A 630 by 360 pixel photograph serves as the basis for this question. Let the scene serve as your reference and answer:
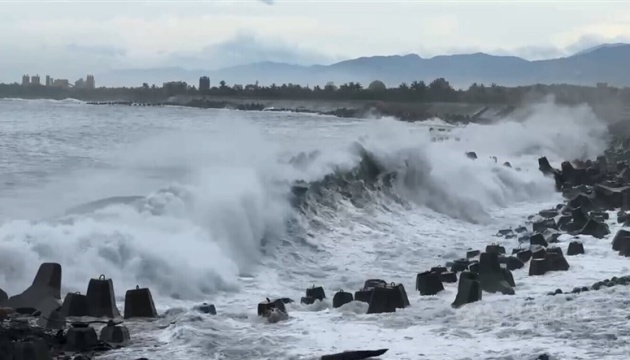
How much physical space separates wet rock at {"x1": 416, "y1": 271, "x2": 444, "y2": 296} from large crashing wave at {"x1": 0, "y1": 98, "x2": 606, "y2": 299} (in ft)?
9.15

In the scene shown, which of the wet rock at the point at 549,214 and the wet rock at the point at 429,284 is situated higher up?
the wet rock at the point at 429,284

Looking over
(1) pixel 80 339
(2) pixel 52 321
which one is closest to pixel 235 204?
(2) pixel 52 321

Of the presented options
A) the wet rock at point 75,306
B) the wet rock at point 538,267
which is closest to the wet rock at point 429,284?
the wet rock at point 538,267

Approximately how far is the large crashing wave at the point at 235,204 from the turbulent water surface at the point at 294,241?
4 centimetres

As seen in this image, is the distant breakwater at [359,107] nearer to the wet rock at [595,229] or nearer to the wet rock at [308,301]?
the wet rock at [595,229]

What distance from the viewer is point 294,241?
18.9 m

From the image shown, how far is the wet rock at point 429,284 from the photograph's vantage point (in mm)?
13211

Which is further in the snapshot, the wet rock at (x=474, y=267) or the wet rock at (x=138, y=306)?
the wet rock at (x=474, y=267)

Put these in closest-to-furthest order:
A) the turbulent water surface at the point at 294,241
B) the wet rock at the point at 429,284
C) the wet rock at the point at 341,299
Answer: the turbulent water surface at the point at 294,241 < the wet rock at the point at 341,299 < the wet rock at the point at 429,284

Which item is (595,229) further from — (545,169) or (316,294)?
(545,169)

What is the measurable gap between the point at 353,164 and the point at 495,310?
16419mm

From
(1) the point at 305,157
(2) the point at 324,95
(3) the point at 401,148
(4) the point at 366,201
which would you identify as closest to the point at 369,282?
(4) the point at 366,201

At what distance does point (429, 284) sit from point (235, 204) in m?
6.44

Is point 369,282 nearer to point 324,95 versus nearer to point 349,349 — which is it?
point 349,349
